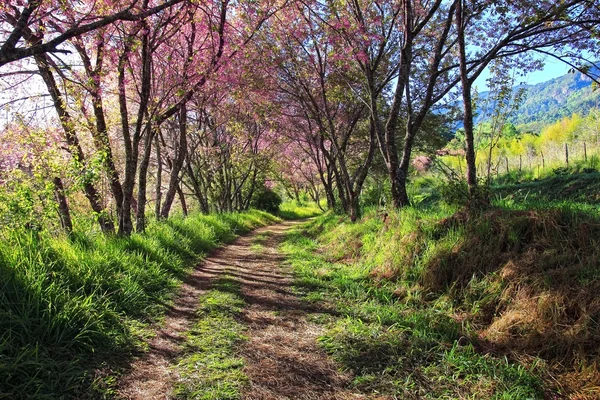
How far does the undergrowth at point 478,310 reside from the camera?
2465mm

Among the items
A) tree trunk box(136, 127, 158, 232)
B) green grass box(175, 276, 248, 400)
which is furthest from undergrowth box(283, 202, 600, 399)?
tree trunk box(136, 127, 158, 232)

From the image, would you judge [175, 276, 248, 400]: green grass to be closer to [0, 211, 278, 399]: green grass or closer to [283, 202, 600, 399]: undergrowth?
[0, 211, 278, 399]: green grass

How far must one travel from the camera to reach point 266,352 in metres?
3.03

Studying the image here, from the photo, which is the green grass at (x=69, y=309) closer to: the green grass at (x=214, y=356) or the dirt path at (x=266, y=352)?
the dirt path at (x=266, y=352)

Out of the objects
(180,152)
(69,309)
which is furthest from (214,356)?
(180,152)

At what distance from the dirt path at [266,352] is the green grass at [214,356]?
0.08 meters

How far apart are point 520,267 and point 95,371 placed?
391 cm

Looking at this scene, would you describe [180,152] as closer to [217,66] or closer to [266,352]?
[217,66]

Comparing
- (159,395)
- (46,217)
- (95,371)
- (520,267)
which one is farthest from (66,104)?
(520,267)

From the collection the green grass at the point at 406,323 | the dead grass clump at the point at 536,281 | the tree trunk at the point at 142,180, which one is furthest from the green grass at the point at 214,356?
the tree trunk at the point at 142,180

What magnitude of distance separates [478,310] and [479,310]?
0.01 meters

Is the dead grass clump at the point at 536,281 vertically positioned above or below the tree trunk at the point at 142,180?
below

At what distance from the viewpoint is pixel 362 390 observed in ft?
8.07

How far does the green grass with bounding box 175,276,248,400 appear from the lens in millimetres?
2395
